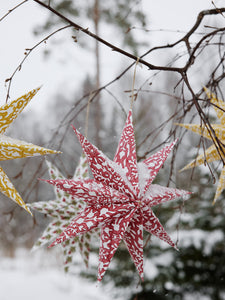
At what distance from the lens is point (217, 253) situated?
1779 mm

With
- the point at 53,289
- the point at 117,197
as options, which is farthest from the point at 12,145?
the point at 53,289

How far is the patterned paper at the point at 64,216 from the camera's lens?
0.60 metres

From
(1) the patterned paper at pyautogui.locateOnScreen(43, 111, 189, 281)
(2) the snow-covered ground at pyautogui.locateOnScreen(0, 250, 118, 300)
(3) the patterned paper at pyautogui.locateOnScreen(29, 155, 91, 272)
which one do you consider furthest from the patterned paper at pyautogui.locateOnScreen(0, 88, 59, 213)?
(2) the snow-covered ground at pyautogui.locateOnScreen(0, 250, 118, 300)

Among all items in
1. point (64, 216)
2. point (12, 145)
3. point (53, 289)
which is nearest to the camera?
point (12, 145)

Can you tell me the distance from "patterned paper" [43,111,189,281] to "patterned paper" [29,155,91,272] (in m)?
0.14

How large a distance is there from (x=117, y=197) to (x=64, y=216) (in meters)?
0.21

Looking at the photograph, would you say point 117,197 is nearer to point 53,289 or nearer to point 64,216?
point 64,216

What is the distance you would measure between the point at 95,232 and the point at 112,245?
0.68ft

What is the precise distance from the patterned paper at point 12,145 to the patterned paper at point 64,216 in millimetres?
173

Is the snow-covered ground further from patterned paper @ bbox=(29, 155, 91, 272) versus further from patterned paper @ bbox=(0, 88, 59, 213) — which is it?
patterned paper @ bbox=(0, 88, 59, 213)

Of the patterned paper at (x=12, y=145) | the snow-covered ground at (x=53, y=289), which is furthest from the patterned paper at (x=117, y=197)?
the snow-covered ground at (x=53, y=289)

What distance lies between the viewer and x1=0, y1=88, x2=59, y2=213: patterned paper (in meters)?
0.42

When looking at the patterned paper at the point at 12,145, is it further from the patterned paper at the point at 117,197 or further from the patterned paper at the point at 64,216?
the patterned paper at the point at 64,216

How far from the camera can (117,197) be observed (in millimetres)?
444
